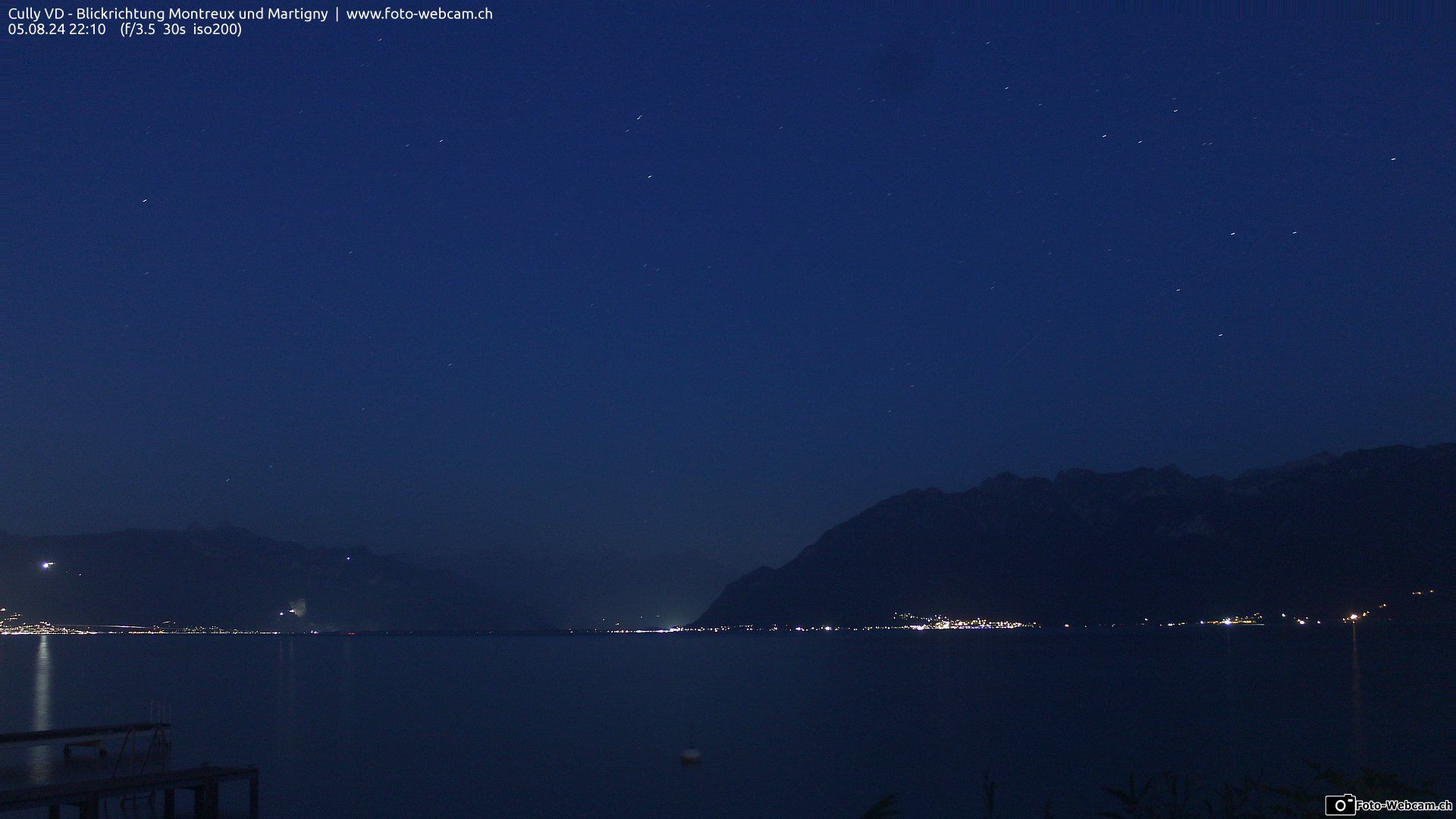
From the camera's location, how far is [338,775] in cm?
4803

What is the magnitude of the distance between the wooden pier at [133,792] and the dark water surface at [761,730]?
2803 mm

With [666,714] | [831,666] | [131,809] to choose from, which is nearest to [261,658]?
[831,666]

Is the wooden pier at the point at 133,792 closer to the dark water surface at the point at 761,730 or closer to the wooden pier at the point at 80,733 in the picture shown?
the wooden pier at the point at 80,733

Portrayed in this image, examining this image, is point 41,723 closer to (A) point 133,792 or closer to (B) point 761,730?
(B) point 761,730

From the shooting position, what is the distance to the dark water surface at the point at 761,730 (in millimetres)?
44000

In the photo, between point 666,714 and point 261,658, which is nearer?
point 666,714

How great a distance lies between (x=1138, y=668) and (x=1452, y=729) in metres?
59.8

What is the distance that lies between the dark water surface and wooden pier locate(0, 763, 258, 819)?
110 inches

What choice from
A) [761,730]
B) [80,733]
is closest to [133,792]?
[80,733]

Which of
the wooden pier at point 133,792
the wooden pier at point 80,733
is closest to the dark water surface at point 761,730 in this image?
the wooden pier at point 80,733

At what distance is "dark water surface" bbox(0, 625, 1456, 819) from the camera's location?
44.0 metres

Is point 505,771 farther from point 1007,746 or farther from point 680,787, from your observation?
point 1007,746

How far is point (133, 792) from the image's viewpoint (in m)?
30.3

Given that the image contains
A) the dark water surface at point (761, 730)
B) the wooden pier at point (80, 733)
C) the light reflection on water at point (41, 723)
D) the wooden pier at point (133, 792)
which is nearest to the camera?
the wooden pier at point (133, 792)
